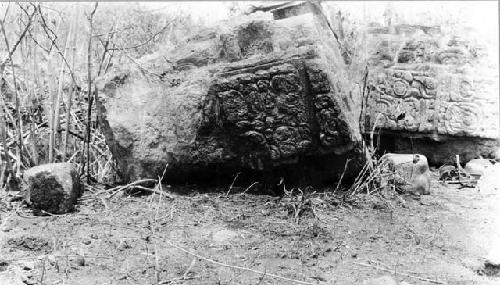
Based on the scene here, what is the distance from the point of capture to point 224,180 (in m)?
3.22

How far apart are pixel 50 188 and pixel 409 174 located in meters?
2.07

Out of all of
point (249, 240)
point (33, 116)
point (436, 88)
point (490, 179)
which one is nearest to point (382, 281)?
point (249, 240)

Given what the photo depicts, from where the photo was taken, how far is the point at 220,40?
10.8 feet

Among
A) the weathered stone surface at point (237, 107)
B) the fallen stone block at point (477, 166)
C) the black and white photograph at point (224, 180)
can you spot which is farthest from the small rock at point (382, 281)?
the fallen stone block at point (477, 166)

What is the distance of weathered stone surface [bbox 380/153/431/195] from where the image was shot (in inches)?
131

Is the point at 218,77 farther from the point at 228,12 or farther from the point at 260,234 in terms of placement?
the point at 228,12

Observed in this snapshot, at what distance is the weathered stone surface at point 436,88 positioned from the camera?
4.21 m

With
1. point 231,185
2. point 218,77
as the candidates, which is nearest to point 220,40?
point 218,77

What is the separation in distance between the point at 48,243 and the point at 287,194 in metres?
→ 1.27

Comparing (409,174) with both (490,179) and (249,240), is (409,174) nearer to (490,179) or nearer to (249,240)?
(490,179)

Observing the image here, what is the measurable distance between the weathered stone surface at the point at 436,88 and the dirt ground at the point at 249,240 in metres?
1.07

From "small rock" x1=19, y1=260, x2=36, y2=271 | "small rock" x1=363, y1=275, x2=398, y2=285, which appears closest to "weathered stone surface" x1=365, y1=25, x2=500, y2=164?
"small rock" x1=363, y1=275, x2=398, y2=285

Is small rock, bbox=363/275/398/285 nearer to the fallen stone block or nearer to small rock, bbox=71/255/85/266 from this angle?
small rock, bbox=71/255/85/266

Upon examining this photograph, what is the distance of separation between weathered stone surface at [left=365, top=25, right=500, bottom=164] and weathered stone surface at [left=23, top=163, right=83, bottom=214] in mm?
2317
